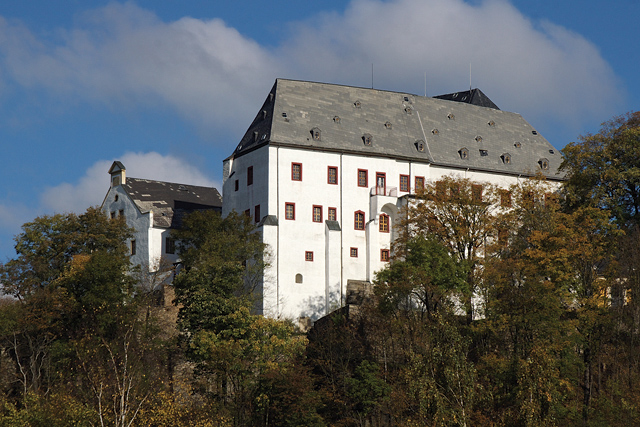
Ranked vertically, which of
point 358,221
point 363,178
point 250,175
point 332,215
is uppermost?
point 250,175

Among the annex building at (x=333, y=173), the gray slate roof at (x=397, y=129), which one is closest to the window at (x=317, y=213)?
the annex building at (x=333, y=173)

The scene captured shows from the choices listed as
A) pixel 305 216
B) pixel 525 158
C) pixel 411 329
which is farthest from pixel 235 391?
pixel 525 158

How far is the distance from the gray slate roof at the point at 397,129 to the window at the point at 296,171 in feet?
4.71

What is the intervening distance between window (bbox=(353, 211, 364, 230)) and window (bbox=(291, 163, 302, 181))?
4.85m

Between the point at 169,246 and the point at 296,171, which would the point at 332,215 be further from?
the point at 169,246

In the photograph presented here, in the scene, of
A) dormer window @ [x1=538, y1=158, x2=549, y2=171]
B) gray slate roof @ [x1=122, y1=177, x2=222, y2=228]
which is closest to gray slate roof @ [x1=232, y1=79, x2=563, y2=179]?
dormer window @ [x1=538, y1=158, x2=549, y2=171]

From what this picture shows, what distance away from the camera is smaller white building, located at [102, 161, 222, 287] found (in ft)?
263

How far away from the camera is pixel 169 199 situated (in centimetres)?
8606

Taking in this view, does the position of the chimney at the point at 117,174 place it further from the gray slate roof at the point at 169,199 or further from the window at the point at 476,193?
the window at the point at 476,193

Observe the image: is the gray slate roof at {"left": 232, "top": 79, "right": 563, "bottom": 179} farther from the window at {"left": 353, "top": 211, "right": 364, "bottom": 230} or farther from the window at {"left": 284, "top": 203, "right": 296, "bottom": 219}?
the window at {"left": 353, "top": 211, "right": 364, "bottom": 230}

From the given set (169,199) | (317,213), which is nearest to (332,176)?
(317,213)

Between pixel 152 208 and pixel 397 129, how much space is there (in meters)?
20.2

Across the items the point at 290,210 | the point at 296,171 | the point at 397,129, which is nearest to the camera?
the point at 290,210

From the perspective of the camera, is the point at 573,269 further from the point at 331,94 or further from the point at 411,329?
the point at 331,94
